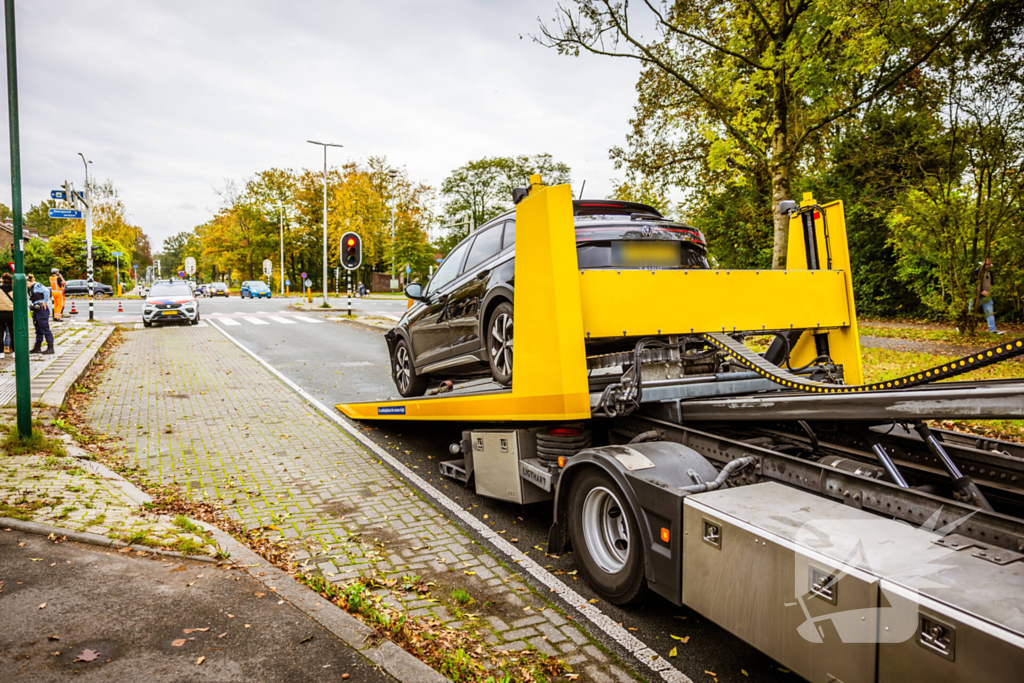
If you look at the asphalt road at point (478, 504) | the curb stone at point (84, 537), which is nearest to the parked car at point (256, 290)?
the asphalt road at point (478, 504)

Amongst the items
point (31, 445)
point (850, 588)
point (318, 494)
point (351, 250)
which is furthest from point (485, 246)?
point (351, 250)

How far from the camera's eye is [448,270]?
23.3 ft

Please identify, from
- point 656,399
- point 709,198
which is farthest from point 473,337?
point 709,198

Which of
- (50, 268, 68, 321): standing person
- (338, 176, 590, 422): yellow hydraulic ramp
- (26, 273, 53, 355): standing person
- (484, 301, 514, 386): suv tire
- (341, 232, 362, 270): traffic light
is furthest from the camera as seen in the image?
(50, 268, 68, 321): standing person

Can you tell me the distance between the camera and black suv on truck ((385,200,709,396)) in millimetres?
4867

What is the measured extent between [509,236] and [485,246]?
561 mm

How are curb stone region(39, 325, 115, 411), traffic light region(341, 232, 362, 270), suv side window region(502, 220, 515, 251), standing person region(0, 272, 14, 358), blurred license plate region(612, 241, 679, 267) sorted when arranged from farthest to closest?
1. traffic light region(341, 232, 362, 270)
2. standing person region(0, 272, 14, 358)
3. curb stone region(39, 325, 115, 411)
4. suv side window region(502, 220, 515, 251)
5. blurred license plate region(612, 241, 679, 267)

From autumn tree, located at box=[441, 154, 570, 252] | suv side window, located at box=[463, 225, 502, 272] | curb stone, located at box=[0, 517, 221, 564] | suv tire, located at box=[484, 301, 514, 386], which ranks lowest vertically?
curb stone, located at box=[0, 517, 221, 564]

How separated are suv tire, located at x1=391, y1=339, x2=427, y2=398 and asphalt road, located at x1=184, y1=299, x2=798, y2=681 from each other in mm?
508

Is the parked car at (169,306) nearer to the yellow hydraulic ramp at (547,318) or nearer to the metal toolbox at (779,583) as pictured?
the yellow hydraulic ramp at (547,318)

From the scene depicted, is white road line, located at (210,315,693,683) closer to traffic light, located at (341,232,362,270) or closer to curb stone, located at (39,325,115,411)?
curb stone, located at (39,325,115,411)

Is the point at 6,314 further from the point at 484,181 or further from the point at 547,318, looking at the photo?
the point at 484,181

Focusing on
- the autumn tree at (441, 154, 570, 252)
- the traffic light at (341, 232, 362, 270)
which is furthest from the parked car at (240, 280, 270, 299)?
the traffic light at (341, 232, 362, 270)

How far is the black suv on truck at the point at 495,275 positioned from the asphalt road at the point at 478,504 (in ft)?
2.83
